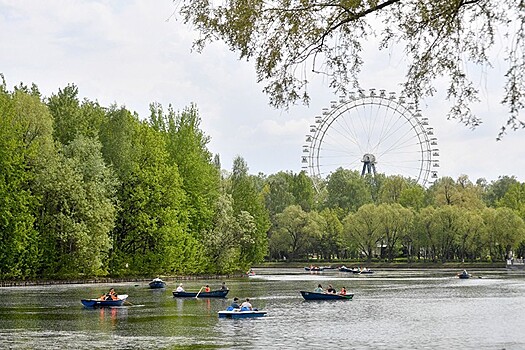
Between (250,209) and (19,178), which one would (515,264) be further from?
(19,178)

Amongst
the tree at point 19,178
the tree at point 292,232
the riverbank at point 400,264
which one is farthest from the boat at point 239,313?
the tree at point 292,232

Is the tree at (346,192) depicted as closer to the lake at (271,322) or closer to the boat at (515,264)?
the boat at (515,264)

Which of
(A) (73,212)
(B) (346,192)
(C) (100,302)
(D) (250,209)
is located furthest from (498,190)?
(C) (100,302)

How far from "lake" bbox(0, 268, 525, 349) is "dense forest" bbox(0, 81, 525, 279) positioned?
7119 millimetres

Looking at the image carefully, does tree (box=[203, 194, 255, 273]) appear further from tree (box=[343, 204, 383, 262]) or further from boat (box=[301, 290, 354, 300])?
tree (box=[343, 204, 383, 262])

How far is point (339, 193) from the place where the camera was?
15400cm

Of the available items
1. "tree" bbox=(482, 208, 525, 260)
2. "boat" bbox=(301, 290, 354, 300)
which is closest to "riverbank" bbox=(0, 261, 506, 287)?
"tree" bbox=(482, 208, 525, 260)

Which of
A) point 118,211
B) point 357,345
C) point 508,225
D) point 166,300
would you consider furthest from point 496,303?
point 508,225

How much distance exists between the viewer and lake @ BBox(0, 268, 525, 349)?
2855 cm

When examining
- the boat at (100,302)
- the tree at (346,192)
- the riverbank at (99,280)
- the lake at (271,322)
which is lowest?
the lake at (271,322)

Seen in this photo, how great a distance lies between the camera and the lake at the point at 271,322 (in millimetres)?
28547

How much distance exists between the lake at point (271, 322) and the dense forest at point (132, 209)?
7119mm

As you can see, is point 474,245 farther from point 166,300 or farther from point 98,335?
point 98,335

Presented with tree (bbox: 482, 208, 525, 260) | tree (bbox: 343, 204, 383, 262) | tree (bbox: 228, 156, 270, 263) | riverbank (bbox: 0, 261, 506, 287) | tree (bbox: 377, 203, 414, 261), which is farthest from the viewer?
tree (bbox: 343, 204, 383, 262)
